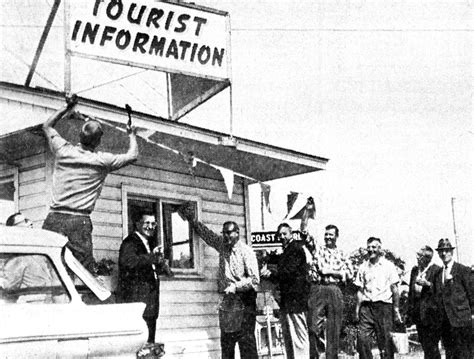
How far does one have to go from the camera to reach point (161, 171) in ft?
35.8

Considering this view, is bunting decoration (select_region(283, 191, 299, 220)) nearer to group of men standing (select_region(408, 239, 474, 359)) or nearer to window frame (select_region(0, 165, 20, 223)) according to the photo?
group of men standing (select_region(408, 239, 474, 359))

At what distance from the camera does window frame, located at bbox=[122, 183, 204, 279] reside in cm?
1020

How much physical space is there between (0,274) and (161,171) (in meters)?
5.50

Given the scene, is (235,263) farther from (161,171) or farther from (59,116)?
(59,116)

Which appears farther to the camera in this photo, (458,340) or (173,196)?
(173,196)

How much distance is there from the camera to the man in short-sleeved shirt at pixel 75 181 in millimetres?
7645

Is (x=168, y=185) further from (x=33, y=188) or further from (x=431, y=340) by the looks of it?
(x=431, y=340)

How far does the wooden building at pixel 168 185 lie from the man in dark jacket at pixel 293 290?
1.33 meters

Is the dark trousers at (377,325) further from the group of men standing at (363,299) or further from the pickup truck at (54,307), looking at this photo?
the pickup truck at (54,307)

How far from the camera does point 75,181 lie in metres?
7.71

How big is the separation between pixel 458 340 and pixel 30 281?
23.1 feet

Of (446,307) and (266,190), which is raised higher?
(266,190)

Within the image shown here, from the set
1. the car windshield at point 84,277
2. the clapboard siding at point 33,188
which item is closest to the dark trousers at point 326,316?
the clapboard siding at point 33,188

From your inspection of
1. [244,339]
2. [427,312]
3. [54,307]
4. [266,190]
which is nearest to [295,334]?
[244,339]
